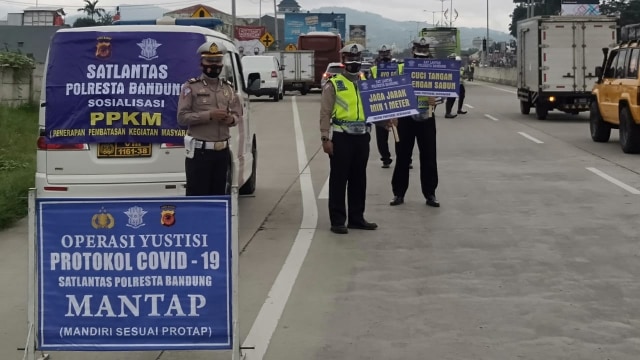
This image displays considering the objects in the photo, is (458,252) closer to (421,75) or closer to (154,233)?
(421,75)

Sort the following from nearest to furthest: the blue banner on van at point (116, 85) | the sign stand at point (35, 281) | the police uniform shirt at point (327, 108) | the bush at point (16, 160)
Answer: the sign stand at point (35, 281), the blue banner on van at point (116, 85), the police uniform shirt at point (327, 108), the bush at point (16, 160)

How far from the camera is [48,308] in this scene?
17.1ft

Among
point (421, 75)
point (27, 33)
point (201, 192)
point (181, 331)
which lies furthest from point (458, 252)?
point (27, 33)

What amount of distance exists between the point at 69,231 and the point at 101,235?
18cm

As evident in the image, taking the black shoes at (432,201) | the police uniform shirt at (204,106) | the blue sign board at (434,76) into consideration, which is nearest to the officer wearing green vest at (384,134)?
the blue sign board at (434,76)

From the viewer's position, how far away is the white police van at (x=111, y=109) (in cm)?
890

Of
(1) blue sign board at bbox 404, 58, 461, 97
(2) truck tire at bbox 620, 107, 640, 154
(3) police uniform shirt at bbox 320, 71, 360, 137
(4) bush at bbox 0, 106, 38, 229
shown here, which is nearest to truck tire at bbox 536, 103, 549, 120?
(2) truck tire at bbox 620, 107, 640, 154

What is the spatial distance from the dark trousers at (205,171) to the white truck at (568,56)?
18.6 metres

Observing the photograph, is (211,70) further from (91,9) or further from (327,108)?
(91,9)

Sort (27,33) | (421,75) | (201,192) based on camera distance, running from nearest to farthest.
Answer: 1. (201,192)
2. (421,75)
3. (27,33)

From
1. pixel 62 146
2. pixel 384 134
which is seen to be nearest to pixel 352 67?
pixel 62 146

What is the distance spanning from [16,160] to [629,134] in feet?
35.3

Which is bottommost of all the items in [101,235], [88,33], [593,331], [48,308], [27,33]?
[593,331]

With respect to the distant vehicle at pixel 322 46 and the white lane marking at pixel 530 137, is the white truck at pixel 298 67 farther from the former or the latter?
the white lane marking at pixel 530 137
